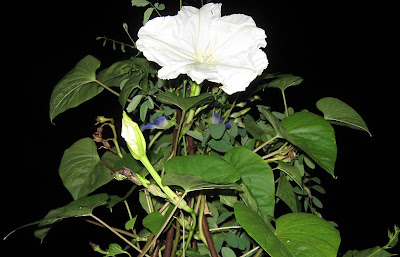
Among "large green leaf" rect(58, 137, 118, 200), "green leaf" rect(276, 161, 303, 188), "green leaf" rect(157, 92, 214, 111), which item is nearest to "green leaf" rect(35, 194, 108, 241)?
"large green leaf" rect(58, 137, 118, 200)

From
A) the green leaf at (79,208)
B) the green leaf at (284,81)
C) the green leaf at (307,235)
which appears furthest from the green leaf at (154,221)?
the green leaf at (284,81)

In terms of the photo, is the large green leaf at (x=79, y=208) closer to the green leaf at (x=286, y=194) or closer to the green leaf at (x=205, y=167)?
the green leaf at (x=205, y=167)

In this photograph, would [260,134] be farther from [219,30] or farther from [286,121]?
[219,30]

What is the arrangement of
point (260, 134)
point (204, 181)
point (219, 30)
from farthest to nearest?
point (260, 134), point (219, 30), point (204, 181)

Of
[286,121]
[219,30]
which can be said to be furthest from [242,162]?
[219,30]

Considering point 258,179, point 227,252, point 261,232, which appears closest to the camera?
point 261,232

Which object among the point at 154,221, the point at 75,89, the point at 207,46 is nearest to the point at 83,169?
the point at 75,89

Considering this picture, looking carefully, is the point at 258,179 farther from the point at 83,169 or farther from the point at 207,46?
the point at 83,169
